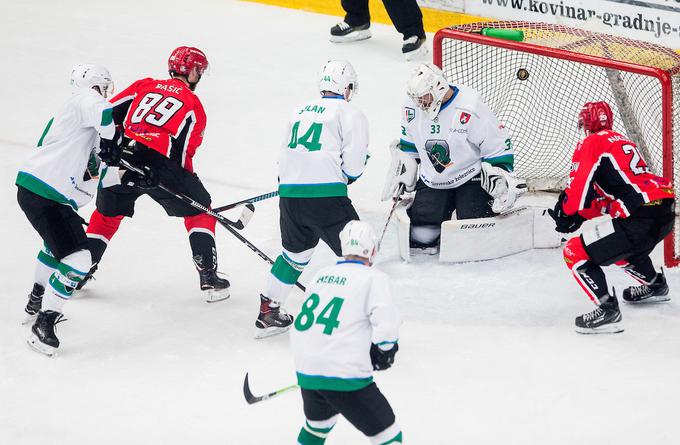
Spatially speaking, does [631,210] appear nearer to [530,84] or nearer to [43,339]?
[530,84]

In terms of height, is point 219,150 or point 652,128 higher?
point 652,128

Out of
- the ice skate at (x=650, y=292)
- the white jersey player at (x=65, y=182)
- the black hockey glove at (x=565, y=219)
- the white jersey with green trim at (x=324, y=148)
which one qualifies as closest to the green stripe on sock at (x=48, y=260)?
the white jersey player at (x=65, y=182)

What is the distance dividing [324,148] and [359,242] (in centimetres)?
101

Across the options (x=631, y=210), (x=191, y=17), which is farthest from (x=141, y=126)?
(x=191, y=17)

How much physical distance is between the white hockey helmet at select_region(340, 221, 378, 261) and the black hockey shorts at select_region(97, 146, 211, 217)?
1.51 meters

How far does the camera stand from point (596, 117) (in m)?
4.57

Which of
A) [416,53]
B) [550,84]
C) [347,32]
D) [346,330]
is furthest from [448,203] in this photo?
[347,32]

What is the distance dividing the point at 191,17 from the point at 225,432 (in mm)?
4903

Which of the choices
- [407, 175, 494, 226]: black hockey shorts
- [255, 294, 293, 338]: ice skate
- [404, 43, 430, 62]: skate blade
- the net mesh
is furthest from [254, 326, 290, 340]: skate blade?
[404, 43, 430, 62]: skate blade

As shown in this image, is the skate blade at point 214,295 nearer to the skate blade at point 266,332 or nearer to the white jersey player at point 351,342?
the skate blade at point 266,332

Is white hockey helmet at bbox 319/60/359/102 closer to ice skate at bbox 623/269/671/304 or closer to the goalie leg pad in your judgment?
the goalie leg pad

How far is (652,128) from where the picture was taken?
217 inches

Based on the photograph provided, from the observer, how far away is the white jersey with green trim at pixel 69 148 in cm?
460

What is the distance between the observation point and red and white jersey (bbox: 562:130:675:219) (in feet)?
14.8
